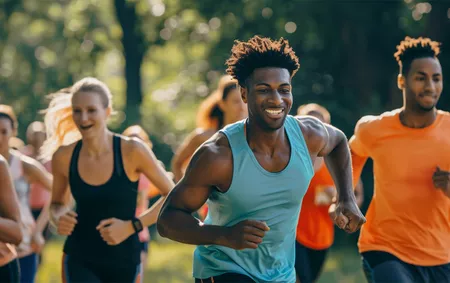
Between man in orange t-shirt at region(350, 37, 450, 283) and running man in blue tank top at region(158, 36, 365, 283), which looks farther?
man in orange t-shirt at region(350, 37, 450, 283)

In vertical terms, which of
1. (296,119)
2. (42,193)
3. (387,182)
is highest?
(296,119)

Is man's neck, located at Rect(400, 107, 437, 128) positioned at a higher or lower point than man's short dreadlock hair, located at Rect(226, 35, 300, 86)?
lower

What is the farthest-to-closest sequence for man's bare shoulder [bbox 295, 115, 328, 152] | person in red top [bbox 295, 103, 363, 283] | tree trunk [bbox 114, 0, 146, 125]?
1. tree trunk [bbox 114, 0, 146, 125]
2. person in red top [bbox 295, 103, 363, 283]
3. man's bare shoulder [bbox 295, 115, 328, 152]

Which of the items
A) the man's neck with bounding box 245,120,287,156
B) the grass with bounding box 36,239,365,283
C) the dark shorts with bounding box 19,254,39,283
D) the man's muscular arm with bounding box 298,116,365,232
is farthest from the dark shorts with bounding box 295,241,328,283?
the grass with bounding box 36,239,365,283

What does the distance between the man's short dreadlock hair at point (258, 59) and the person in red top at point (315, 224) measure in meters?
2.97

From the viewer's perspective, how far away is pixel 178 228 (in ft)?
14.8

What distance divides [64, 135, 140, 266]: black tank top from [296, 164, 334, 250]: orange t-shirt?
6.60ft

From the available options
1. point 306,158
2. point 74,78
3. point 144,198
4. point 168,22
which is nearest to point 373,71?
point 168,22

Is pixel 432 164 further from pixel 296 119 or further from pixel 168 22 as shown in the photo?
pixel 168 22

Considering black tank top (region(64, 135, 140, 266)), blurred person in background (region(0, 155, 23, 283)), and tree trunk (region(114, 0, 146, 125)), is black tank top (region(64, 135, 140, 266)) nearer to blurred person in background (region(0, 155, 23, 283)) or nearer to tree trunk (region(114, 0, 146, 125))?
blurred person in background (region(0, 155, 23, 283))

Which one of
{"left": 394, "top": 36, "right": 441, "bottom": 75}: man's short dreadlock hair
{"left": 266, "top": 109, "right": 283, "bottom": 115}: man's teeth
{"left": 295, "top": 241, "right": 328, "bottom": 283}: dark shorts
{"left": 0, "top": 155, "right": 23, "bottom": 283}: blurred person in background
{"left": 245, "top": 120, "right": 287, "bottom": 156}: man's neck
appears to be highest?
{"left": 394, "top": 36, "right": 441, "bottom": 75}: man's short dreadlock hair

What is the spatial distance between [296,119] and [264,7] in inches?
504

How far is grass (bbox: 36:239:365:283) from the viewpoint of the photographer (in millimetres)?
12859

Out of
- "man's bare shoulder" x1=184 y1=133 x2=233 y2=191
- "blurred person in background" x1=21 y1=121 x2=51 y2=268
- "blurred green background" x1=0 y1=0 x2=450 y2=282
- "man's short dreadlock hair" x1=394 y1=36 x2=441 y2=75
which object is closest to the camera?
"man's bare shoulder" x1=184 y1=133 x2=233 y2=191
